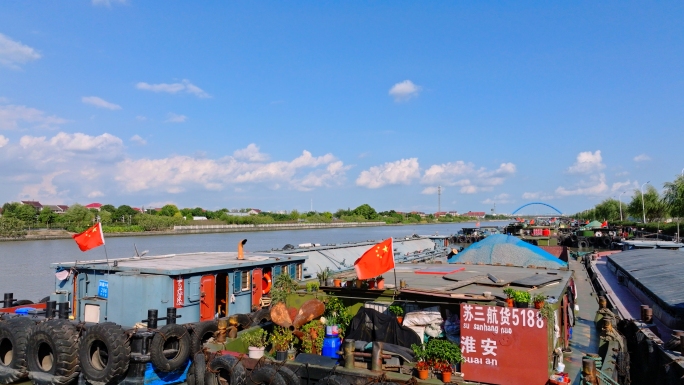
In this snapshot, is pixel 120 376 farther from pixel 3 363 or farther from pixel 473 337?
pixel 473 337

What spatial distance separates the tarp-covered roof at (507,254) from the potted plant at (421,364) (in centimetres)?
1161

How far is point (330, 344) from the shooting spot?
962 cm

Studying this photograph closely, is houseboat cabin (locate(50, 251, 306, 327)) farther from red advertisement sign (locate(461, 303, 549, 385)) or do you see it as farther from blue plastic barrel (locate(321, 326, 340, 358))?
red advertisement sign (locate(461, 303, 549, 385))

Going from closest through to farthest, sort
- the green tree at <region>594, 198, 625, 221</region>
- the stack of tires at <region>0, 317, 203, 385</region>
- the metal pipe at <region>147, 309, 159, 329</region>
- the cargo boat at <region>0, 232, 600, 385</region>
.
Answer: the cargo boat at <region>0, 232, 600, 385</region> < the stack of tires at <region>0, 317, 203, 385</region> < the metal pipe at <region>147, 309, 159, 329</region> < the green tree at <region>594, 198, 625, 221</region>

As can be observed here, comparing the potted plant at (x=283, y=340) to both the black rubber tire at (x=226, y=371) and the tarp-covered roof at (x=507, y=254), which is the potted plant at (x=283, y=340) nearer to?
the black rubber tire at (x=226, y=371)

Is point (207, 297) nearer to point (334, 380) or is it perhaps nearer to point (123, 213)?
point (334, 380)

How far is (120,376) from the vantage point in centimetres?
1119

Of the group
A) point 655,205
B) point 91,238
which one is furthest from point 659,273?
point 655,205

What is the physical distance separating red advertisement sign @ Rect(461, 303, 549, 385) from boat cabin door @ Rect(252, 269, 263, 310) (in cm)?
853

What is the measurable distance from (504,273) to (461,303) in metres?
5.25

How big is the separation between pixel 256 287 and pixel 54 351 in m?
5.69

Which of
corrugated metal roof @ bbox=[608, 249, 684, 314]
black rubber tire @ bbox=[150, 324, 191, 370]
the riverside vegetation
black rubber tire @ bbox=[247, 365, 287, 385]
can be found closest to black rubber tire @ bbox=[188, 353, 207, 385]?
black rubber tire @ bbox=[247, 365, 287, 385]

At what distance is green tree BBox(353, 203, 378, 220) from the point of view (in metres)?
174

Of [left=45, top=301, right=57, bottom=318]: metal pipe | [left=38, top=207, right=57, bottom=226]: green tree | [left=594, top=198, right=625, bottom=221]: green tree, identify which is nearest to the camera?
→ [left=45, top=301, right=57, bottom=318]: metal pipe
